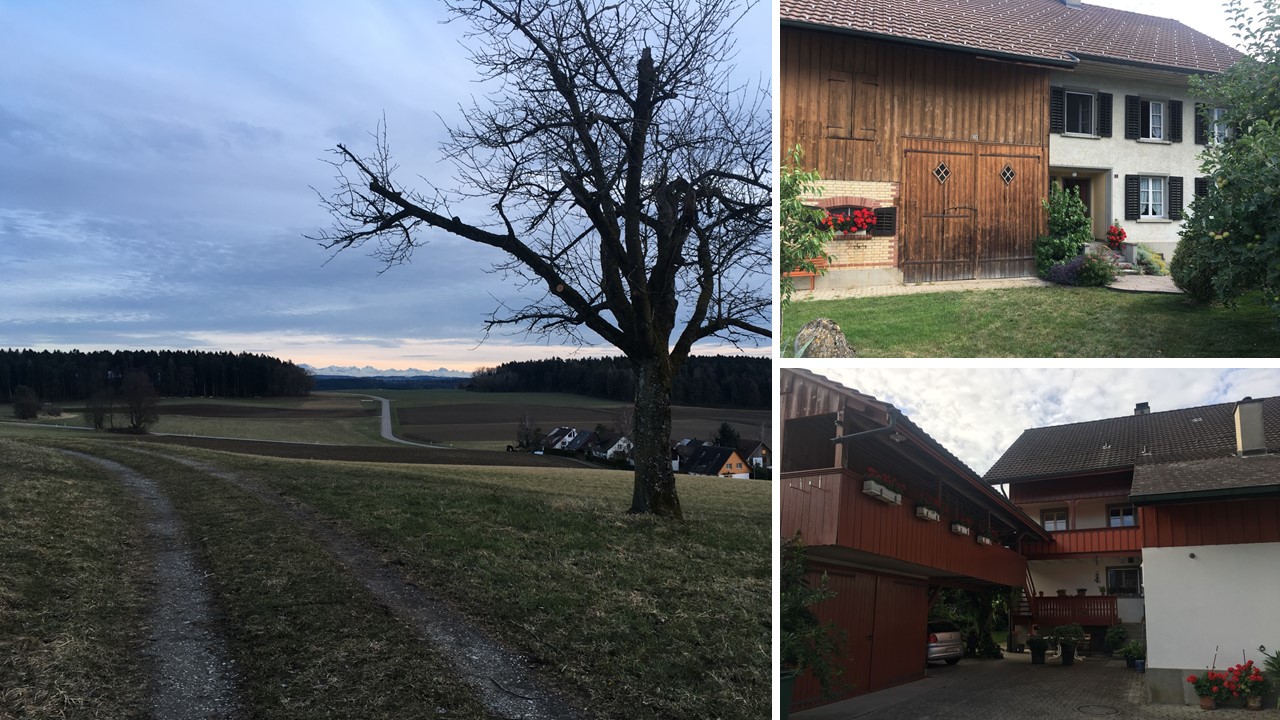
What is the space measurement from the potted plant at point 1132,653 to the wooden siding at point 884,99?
561 cm

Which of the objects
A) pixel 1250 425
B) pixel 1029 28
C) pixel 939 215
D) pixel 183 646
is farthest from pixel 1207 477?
pixel 183 646

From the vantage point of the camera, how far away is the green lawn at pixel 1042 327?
618 cm

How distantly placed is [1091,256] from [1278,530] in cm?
631

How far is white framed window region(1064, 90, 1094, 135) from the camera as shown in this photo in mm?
14471

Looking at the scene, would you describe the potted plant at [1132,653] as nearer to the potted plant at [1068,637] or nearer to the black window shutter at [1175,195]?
the potted plant at [1068,637]

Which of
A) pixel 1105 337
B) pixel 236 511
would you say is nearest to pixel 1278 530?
pixel 1105 337

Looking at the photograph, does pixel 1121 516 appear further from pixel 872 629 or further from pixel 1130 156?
pixel 1130 156

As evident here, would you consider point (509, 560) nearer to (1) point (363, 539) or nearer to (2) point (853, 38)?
(1) point (363, 539)

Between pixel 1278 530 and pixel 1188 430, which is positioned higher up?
pixel 1188 430

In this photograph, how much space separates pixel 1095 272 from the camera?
10875mm

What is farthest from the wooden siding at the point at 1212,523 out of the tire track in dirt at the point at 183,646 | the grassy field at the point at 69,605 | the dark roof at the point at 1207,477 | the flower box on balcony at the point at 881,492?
the grassy field at the point at 69,605

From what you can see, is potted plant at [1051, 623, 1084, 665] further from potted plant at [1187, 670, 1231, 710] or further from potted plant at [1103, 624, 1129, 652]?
potted plant at [1187, 670, 1231, 710]

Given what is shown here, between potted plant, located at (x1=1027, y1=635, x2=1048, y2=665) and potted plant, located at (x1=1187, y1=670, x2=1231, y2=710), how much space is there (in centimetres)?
283

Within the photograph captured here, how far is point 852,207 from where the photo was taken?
9.21 m
